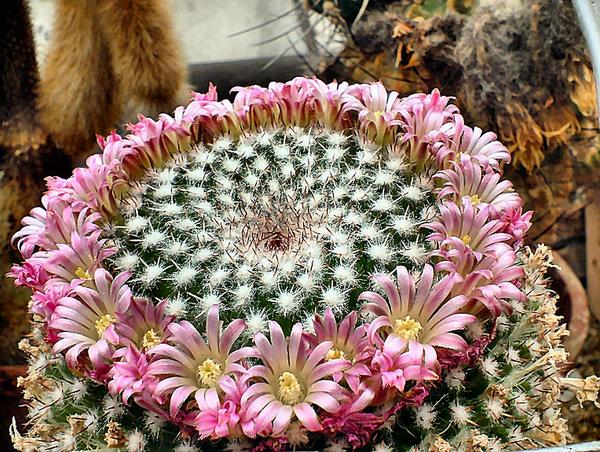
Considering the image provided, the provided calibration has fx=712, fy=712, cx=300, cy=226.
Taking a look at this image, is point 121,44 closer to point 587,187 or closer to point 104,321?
point 104,321

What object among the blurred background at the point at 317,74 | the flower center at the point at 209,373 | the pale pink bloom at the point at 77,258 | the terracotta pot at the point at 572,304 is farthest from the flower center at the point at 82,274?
the terracotta pot at the point at 572,304

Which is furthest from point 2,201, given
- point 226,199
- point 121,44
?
point 226,199

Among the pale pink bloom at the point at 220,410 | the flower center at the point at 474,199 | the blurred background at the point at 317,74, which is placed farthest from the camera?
the blurred background at the point at 317,74

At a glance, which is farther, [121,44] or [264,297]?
[121,44]

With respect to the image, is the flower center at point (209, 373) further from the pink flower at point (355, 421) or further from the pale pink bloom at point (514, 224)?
the pale pink bloom at point (514, 224)

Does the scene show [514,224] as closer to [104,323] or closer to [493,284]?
[493,284]

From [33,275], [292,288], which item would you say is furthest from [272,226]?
[33,275]

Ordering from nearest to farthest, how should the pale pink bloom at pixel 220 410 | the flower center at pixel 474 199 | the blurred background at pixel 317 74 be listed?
1. the pale pink bloom at pixel 220 410
2. the flower center at pixel 474 199
3. the blurred background at pixel 317 74
